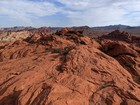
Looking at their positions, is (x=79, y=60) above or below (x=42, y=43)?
above

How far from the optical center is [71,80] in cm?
1026

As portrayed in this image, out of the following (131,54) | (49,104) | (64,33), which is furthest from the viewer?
(64,33)

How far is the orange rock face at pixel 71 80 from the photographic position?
29.8 feet

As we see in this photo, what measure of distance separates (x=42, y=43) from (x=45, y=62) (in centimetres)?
660

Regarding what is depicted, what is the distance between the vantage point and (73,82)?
33.1 ft

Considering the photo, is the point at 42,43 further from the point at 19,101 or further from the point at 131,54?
the point at 19,101

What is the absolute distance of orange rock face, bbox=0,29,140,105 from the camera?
909 centimetres

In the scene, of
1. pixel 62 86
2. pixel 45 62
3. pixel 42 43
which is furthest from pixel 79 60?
pixel 42 43

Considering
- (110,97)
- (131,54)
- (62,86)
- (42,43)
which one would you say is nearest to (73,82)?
(62,86)

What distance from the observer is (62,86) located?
9727mm

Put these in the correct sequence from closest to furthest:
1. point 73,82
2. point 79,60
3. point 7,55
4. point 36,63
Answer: point 73,82, point 79,60, point 36,63, point 7,55

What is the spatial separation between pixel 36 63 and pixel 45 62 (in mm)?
460

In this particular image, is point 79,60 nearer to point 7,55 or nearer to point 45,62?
point 45,62

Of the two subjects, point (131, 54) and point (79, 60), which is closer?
point (79, 60)
